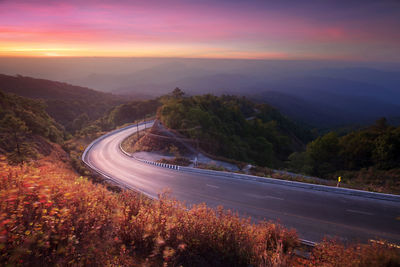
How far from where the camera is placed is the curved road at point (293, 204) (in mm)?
7746

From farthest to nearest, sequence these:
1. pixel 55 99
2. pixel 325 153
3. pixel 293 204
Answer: pixel 55 99 → pixel 325 153 → pixel 293 204

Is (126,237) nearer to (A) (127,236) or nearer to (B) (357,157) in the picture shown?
(A) (127,236)

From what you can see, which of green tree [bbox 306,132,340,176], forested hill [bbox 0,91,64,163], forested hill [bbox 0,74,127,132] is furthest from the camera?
forested hill [bbox 0,74,127,132]

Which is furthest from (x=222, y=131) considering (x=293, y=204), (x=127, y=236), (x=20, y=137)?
(x=127, y=236)

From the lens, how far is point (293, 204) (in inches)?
388

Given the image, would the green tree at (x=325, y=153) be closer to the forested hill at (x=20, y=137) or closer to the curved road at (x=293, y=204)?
the curved road at (x=293, y=204)

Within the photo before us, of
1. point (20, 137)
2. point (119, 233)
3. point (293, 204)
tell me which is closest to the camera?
point (119, 233)

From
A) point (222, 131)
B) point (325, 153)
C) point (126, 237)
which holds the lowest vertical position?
point (325, 153)

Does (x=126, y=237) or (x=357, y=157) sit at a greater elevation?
(x=126, y=237)

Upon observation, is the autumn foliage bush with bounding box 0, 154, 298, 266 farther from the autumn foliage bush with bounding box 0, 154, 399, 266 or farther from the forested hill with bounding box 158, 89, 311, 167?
the forested hill with bounding box 158, 89, 311, 167

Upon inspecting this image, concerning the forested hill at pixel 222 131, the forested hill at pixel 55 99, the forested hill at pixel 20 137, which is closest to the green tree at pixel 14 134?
the forested hill at pixel 20 137

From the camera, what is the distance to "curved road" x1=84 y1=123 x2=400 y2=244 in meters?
7.75

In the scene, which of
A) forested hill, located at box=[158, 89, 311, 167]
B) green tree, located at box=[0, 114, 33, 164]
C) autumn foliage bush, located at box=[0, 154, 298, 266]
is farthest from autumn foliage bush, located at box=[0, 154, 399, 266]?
forested hill, located at box=[158, 89, 311, 167]

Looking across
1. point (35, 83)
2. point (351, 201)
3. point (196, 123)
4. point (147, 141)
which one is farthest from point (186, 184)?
point (35, 83)
